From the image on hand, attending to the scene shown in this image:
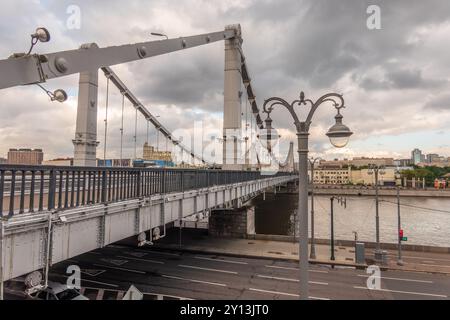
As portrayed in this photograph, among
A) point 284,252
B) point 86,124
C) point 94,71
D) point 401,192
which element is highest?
point 94,71

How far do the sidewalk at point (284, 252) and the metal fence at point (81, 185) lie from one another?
8843 mm

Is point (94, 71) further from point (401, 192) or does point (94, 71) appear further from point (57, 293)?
point (401, 192)

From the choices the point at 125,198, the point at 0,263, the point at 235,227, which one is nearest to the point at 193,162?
the point at 235,227

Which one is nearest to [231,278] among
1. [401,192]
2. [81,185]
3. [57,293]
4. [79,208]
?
[57,293]

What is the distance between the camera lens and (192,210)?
16359 mm

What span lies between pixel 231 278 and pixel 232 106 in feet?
57.5

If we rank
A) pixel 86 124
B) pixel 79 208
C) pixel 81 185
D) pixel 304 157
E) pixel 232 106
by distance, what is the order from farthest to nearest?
pixel 232 106 → pixel 86 124 → pixel 81 185 → pixel 79 208 → pixel 304 157

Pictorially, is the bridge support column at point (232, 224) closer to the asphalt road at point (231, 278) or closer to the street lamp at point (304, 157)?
the asphalt road at point (231, 278)

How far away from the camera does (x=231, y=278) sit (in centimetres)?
1877

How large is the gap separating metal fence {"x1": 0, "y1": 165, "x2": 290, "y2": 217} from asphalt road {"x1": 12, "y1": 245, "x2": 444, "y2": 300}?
5.86m

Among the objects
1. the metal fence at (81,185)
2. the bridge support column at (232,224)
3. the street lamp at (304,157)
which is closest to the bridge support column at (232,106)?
the bridge support column at (232,224)

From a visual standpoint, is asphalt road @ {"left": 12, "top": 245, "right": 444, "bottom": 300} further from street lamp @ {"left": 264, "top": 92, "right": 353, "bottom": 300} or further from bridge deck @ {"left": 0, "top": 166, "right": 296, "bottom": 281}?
street lamp @ {"left": 264, "top": 92, "right": 353, "bottom": 300}

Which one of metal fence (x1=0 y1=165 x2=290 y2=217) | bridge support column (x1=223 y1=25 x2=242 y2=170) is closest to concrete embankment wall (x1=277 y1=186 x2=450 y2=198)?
bridge support column (x1=223 y1=25 x2=242 y2=170)
